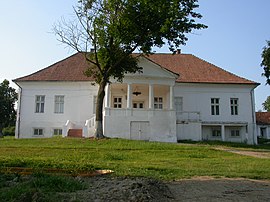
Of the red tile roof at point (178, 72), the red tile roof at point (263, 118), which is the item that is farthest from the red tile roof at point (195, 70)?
the red tile roof at point (263, 118)

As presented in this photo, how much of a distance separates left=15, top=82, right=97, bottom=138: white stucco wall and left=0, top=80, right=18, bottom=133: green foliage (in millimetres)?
25061

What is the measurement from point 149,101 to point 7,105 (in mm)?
36013

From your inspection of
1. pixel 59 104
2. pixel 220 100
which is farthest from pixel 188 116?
pixel 59 104

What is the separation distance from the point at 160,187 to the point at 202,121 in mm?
25143

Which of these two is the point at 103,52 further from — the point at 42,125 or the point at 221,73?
the point at 221,73

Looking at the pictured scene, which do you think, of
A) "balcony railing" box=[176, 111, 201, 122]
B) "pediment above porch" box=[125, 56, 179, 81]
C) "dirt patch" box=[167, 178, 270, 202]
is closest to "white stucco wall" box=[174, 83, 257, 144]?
"balcony railing" box=[176, 111, 201, 122]

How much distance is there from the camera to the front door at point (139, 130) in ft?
85.6

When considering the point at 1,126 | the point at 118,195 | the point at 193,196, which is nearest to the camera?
the point at 118,195

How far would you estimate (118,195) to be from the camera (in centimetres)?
585

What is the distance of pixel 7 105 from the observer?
179 ft

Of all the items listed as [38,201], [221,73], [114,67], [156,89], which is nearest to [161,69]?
[156,89]

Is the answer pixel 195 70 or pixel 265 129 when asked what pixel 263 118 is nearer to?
pixel 265 129

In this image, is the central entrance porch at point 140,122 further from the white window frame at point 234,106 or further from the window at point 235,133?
the window at point 235,133

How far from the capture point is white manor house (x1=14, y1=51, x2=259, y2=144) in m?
27.1
